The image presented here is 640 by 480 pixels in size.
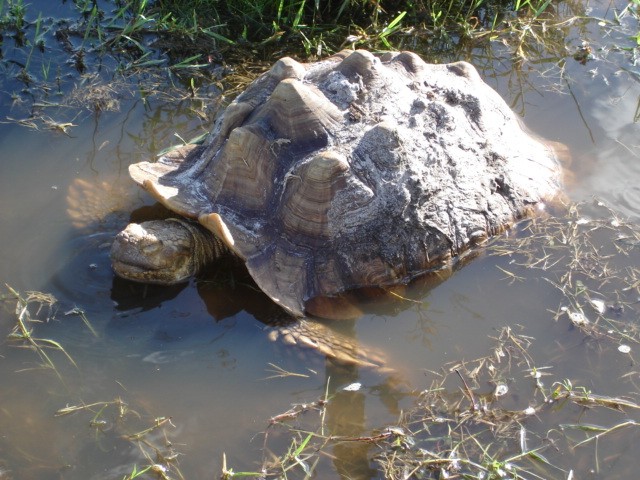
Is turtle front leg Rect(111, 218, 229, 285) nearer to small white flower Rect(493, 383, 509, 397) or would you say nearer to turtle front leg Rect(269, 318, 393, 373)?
turtle front leg Rect(269, 318, 393, 373)

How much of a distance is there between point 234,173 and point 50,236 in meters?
1.62

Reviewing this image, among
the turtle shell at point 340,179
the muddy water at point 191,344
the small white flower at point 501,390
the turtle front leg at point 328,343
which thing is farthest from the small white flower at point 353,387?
the small white flower at point 501,390

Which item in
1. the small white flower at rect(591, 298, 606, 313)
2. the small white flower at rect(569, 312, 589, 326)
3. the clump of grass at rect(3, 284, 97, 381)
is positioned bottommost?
the clump of grass at rect(3, 284, 97, 381)

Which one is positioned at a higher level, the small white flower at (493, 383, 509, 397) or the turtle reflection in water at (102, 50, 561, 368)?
the turtle reflection in water at (102, 50, 561, 368)

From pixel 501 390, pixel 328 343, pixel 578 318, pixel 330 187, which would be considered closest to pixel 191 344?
pixel 328 343

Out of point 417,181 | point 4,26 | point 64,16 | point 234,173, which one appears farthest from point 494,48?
point 4,26

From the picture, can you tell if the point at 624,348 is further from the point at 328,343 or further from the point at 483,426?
the point at 328,343

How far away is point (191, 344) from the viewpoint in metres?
4.65

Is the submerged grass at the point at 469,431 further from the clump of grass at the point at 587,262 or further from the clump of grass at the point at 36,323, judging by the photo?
the clump of grass at the point at 36,323

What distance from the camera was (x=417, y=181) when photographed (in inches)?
184

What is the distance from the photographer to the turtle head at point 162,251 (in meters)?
4.77

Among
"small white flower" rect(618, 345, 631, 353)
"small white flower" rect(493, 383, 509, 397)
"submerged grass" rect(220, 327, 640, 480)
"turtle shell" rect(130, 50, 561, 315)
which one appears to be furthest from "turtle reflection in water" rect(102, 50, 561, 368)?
"small white flower" rect(618, 345, 631, 353)

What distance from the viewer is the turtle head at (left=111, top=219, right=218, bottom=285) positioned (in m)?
4.77

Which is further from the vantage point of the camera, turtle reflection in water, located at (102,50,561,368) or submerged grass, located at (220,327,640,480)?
turtle reflection in water, located at (102,50,561,368)
